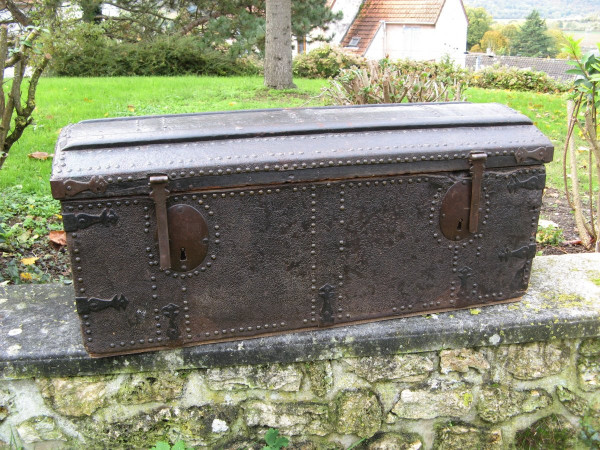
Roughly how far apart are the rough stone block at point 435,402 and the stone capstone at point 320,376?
0.30 metres


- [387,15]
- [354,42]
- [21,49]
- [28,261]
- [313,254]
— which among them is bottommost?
[28,261]

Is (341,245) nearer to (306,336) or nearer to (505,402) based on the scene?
(306,336)

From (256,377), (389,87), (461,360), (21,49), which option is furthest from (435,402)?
(21,49)

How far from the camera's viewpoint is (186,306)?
1980mm

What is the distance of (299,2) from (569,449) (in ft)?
43.9

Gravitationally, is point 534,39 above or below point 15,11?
below

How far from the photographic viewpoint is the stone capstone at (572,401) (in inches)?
90.4

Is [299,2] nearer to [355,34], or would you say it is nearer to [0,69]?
[355,34]

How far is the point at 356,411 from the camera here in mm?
2193

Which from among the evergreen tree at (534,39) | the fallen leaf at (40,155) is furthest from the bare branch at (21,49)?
the evergreen tree at (534,39)

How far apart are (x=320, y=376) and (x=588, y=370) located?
112cm

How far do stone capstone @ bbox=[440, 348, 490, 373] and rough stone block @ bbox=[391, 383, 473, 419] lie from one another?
78 mm

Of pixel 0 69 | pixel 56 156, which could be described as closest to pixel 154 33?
pixel 0 69

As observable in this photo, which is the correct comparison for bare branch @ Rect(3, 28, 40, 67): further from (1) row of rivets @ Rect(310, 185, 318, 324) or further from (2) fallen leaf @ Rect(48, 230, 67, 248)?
(1) row of rivets @ Rect(310, 185, 318, 324)
